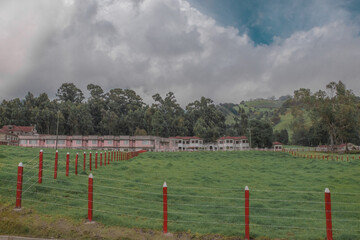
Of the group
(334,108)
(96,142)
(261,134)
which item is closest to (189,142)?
(261,134)

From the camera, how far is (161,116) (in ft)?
271

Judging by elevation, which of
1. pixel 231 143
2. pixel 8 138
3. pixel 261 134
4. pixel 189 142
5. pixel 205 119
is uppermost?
pixel 205 119

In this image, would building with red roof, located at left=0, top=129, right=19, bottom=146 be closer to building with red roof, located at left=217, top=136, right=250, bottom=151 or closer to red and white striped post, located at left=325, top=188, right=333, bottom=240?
building with red roof, located at left=217, top=136, right=250, bottom=151

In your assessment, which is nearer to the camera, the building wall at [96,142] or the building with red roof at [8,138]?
the building with red roof at [8,138]

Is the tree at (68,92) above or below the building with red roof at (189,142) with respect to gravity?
above

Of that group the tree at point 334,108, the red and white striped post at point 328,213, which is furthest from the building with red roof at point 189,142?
the red and white striped post at point 328,213

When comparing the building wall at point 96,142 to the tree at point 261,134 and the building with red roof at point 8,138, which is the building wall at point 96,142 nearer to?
the building with red roof at point 8,138

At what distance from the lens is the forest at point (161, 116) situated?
65.5 meters

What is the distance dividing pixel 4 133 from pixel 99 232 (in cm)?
7336

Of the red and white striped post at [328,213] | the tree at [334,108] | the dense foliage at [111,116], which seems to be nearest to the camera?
the red and white striped post at [328,213]

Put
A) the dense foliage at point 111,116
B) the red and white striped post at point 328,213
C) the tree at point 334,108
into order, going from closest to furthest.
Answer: the red and white striped post at point 328,213 < the tree at point 334,108 < the dense foliage at point 111,116

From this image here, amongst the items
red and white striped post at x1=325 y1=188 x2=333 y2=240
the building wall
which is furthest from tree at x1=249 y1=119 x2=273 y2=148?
red and white striped post at x1=325 y1=188 x2=333 y2=240

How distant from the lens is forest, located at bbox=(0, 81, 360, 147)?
215ft

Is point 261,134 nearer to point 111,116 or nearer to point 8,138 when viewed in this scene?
point 111,116
